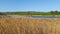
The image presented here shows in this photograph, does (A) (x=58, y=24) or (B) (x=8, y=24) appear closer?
(B) (x=8, y=24)

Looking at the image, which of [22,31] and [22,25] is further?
[22,25]

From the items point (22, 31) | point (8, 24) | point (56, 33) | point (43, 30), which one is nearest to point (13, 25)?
point (8, 24)

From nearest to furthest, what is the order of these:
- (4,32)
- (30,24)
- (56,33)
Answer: (4,32) → (56,33) → (30,24)

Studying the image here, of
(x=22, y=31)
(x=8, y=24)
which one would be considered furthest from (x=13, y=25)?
(x=22, y=31)

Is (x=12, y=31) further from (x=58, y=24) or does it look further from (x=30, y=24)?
(x=58, y=24)

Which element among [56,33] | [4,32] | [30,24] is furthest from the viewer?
[30,24]

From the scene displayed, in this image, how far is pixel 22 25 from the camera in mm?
4965

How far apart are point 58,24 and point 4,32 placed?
1.81 metres

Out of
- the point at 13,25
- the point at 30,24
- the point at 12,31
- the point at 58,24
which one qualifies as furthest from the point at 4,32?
the point at 58,24

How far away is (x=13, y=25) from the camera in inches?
193

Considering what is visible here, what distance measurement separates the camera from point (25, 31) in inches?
181

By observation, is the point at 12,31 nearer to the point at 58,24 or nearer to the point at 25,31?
the point at 25,31

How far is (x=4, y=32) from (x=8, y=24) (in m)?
0.60

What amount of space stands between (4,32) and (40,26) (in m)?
1.12
